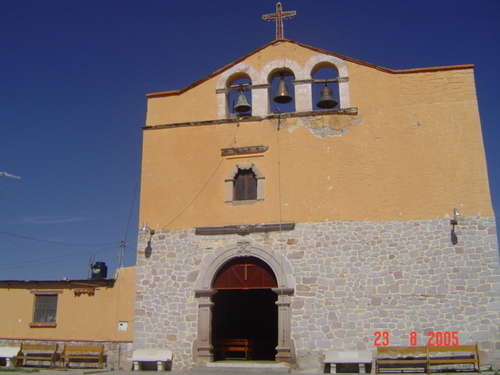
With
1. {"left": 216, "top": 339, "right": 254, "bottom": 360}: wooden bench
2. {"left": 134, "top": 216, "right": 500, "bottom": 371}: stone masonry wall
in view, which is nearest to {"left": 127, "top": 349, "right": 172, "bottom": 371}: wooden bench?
{"left": 134, "top": 216, "right": 500, "bottom": 371}: stone masonry wall

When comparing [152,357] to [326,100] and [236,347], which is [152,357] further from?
[326,100]

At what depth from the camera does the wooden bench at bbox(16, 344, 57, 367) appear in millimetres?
15047

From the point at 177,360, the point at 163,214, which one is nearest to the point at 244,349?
the point at 177,360

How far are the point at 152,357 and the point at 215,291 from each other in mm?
2318

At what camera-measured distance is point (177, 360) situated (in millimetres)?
14086

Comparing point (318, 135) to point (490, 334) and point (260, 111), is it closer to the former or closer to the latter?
point (260, 111)

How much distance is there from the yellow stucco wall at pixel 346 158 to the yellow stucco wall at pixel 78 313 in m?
2.14

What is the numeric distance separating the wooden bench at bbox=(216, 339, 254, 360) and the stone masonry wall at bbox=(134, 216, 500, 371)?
3.68ft

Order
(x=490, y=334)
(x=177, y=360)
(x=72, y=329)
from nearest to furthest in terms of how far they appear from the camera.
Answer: (x=490, y=334), (x=177, y=360), (x=72, y=329)

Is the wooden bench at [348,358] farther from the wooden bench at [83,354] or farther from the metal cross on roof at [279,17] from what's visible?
the metal cross on roof at [279,17]

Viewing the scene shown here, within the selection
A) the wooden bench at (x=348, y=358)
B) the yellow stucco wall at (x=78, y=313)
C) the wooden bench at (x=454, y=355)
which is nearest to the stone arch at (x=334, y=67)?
the wooden bench at (x=348, y=358)

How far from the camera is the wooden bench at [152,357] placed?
1403 cm

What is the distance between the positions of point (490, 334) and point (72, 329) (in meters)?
10.8
